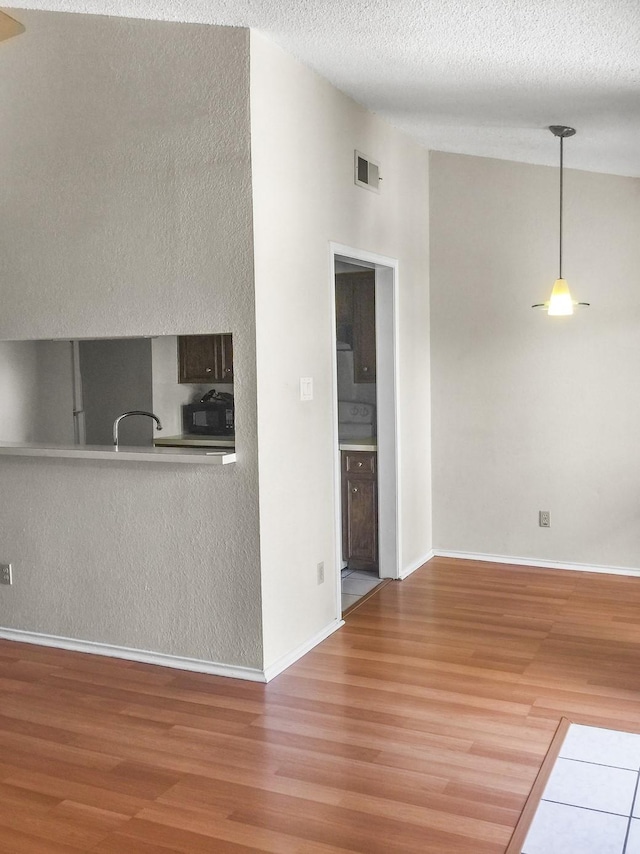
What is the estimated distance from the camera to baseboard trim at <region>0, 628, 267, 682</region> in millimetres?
3777

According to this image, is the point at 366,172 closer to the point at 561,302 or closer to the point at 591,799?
the point at 561,302

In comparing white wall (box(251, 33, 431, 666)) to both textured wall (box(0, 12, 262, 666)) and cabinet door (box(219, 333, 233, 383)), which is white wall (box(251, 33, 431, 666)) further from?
cabinet door (box(219, 333, 233, 383))

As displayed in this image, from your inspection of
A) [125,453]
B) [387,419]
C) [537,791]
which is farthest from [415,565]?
[537,791]

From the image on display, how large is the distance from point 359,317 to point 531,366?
1171 mm

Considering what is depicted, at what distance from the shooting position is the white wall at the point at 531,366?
529cm

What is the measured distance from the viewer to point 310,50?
12.2 ft

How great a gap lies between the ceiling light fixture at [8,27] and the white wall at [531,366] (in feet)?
8.97

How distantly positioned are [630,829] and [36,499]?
3.02 m

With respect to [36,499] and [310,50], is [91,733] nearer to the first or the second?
[36,499]

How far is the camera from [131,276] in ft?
12.9

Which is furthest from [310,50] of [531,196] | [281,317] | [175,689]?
[175,689]

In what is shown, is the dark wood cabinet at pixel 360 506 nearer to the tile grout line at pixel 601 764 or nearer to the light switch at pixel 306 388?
the light switch at pixel 306 388

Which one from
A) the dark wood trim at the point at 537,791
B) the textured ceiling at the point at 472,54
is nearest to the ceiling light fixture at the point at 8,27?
the textured ceiling at the point at 472,54

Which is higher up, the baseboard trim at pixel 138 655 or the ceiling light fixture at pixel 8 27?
the ceiling light fixture at pixel 8 27
